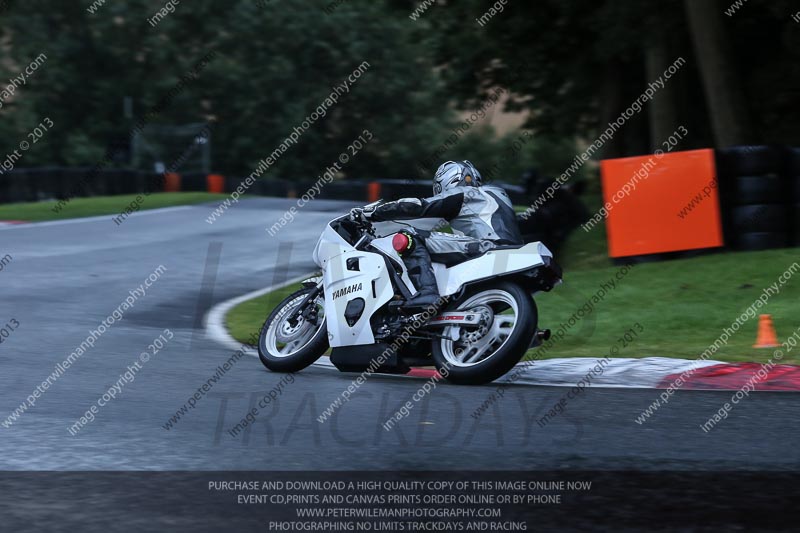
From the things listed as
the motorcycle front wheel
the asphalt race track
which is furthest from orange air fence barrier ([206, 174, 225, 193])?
the motorcycle front wheel

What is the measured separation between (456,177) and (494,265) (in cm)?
91

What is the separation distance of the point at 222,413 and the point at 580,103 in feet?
76.4

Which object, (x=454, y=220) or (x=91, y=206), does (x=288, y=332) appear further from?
(x=91, y=206)

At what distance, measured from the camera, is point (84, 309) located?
13.1 m

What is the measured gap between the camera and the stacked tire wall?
1535cm

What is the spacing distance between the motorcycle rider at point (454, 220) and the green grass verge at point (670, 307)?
5.40 ft

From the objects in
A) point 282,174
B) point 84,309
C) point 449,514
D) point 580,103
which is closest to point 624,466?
point 449,514

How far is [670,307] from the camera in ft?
41.7

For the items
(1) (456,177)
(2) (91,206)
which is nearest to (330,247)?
(1) (456,177)

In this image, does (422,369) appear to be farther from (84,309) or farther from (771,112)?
(771,112)

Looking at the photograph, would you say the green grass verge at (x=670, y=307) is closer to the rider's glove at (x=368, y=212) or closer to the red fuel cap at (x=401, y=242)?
the red fuel cap at (x=401, y=242)

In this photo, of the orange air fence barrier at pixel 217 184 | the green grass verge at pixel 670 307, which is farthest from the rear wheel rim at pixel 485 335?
the orange air fence barrier at pixel 217 184

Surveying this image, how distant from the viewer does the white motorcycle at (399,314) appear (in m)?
8.60

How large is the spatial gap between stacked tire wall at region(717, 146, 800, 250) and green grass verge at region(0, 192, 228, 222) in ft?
49.5
